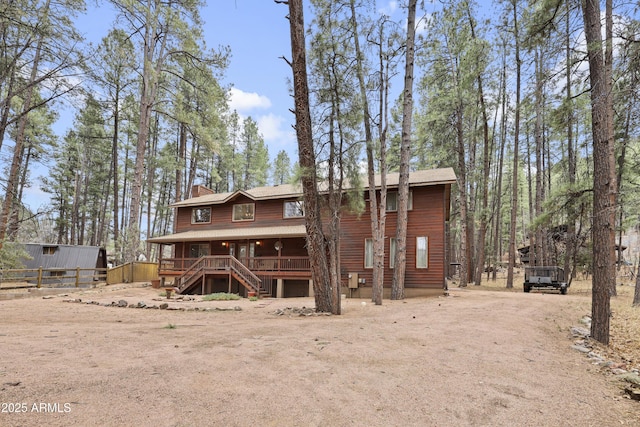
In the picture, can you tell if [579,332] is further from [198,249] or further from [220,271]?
[198,249]

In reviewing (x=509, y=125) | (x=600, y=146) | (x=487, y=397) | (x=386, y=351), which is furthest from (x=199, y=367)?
(x=509, y=125)

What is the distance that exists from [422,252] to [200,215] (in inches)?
604

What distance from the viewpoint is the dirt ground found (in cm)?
310

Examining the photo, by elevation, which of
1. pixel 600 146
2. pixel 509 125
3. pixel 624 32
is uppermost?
pixel 509 125

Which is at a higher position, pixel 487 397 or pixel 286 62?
pixel 286 62

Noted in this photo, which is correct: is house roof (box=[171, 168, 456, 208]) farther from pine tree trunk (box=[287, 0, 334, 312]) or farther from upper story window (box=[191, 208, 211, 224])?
pine tree trunk (box=[287, 0, 334, 312])

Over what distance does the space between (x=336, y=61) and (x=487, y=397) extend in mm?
10243

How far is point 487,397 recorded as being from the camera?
3.61 metres

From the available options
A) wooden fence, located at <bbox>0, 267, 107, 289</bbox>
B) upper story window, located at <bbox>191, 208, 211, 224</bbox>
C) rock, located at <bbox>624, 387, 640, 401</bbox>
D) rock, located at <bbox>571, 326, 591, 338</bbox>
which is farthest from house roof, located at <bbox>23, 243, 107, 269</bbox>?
rock, located at <bbox>624, 387, 640, 401</bbox>

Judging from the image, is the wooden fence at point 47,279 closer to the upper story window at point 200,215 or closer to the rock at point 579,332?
the upper story window at point 200,215

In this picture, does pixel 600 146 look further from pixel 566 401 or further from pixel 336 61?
pixel 336 61

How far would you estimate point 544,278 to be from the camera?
57.6 feet

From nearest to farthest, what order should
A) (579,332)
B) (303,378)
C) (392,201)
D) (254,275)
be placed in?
(303,378), (579,332), (254,275), (392,201)

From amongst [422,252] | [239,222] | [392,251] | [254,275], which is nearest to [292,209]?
[239,222]
